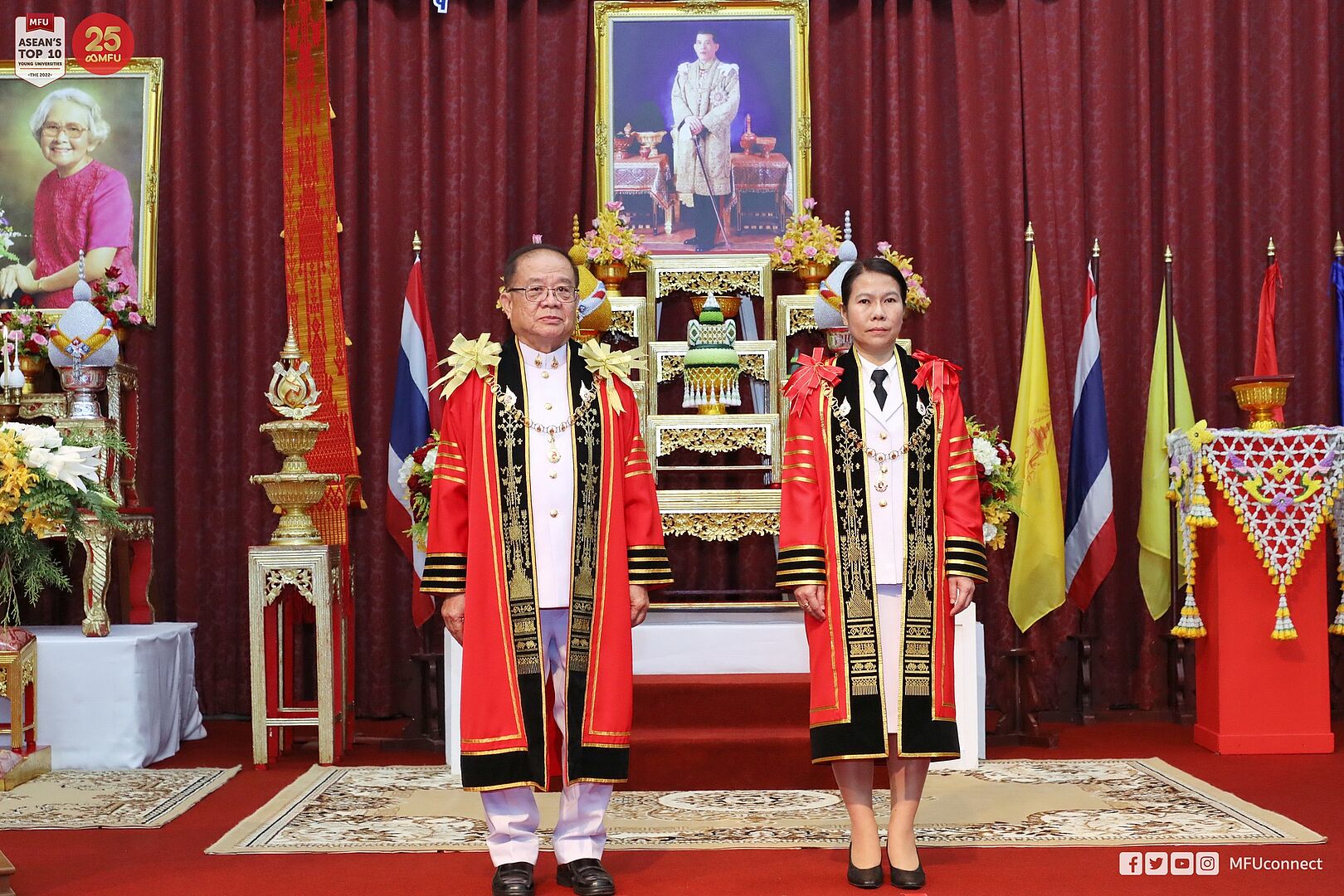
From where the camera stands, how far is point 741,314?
20.5 ft

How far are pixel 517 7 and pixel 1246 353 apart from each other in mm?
3675

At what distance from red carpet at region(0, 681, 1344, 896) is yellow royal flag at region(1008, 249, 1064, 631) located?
1.17 metres

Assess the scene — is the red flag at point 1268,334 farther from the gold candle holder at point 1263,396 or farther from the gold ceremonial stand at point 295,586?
the gold ceremonial stand at point 295,586

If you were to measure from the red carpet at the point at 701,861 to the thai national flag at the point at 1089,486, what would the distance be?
1219mm

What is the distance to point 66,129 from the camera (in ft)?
20.8

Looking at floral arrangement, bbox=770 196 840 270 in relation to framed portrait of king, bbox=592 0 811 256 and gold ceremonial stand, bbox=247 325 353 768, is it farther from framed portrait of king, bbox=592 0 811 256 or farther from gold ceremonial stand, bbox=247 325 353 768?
gold ceremonial stand, bbox=247 325 353 768

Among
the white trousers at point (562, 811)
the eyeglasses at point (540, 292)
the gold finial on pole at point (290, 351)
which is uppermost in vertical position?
the gold finial on pole at point (290, 351)

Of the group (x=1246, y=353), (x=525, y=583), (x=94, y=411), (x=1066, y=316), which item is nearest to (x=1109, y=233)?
(x=1066, y=316)

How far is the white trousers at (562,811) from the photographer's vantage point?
335 cm

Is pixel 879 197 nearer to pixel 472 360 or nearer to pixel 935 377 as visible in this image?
pixel 935 377

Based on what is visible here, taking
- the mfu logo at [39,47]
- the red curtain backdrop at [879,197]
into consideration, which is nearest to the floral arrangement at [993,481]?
the red curtain backdrop at [879,197]

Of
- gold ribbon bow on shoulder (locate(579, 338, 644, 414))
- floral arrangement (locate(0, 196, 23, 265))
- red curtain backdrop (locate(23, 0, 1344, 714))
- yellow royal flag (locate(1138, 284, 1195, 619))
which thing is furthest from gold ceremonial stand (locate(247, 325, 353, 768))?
yellow royal flag (locate(1138, 284, 1195, 619))

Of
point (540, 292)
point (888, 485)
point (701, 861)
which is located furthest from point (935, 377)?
point (701, 861)

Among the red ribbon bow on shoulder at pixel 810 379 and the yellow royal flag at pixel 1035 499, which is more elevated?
the red ribbon bow on shoulder at pixel 810 379
